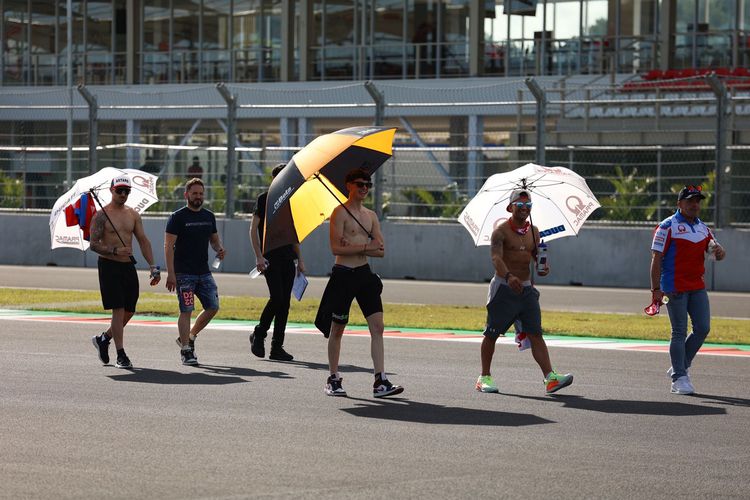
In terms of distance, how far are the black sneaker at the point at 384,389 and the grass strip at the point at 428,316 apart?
580 cm

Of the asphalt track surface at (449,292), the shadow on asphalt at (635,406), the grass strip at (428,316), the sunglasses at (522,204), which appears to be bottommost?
the asphalt track surface at (449,292)

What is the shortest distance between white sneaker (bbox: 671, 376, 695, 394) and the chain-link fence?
10088 millimetres

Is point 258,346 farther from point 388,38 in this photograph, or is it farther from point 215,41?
point 215,41

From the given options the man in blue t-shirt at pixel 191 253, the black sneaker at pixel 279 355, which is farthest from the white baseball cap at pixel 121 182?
the black sneaker at pixel 279 355

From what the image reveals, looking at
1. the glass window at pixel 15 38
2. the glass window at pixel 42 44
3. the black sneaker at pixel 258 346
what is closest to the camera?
the black sneaker at pixel 258 346

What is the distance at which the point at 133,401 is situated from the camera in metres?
10.7

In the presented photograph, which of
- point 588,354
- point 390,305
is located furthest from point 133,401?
point 390,305

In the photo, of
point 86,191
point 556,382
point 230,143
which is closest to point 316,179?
point 556,382

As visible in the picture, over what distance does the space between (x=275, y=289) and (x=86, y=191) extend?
7.14ft

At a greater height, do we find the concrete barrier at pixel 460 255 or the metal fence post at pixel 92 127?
the metal fence post at pixel 92 127

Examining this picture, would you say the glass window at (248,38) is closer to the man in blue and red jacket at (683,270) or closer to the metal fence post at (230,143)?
the metal fence post at (230,143)

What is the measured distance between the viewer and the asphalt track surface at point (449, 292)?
20.3 m

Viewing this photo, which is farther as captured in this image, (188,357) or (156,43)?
(156,43)

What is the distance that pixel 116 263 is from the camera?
13344mm
